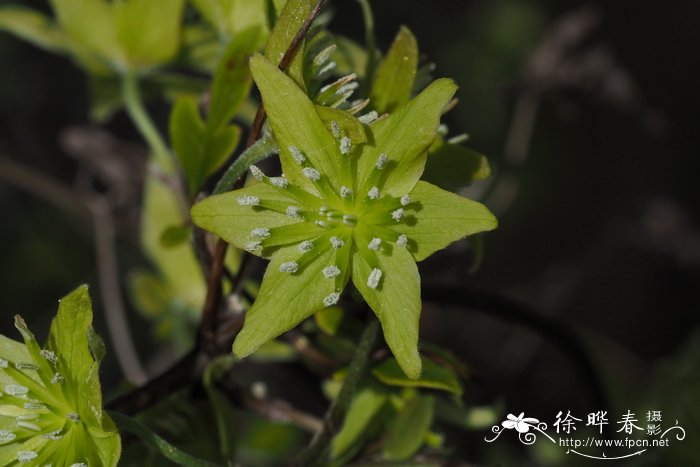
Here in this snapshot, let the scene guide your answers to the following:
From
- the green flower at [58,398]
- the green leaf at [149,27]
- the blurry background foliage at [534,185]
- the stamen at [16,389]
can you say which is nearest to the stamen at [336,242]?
Result: the green flower at [58,398]

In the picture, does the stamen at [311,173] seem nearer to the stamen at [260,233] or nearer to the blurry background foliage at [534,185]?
the stamen at [260,233]

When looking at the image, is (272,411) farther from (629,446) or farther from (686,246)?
(686,246)

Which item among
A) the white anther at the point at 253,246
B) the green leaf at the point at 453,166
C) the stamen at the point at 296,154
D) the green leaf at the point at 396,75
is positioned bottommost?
the white anther at the point at 253,246

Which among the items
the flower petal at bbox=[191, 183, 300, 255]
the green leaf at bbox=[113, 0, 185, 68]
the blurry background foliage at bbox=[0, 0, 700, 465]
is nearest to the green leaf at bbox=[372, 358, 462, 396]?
the flower petal at bbox=[191, 183, 300, 255]

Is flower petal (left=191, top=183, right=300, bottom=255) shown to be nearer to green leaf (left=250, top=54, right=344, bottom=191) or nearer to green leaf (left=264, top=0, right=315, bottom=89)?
green leaf (left=250, top=54, right=344, bottom=191)

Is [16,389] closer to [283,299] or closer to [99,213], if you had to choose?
[283,299]

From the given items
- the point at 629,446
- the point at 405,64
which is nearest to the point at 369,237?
the point at 405,64
